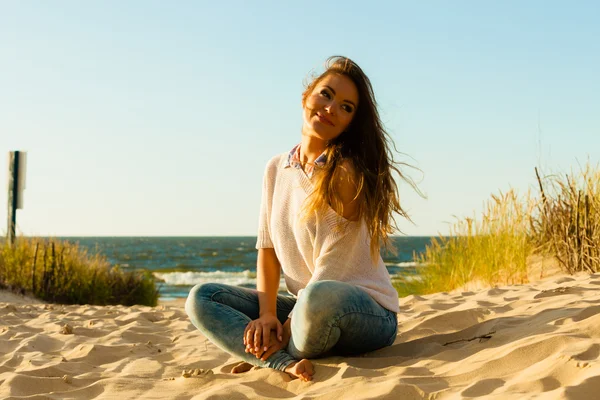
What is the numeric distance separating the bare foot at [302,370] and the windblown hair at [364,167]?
0.50 metres

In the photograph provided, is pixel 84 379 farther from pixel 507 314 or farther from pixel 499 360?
pixel 507 314

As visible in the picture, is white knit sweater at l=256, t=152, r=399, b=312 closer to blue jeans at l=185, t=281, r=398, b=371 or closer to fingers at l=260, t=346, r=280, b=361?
blue jeans at l=185, t=281, r=398, b=371

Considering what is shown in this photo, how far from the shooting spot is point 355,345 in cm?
265

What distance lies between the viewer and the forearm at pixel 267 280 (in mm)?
2699

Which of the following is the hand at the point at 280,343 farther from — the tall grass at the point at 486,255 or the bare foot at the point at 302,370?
the tall grass at the point at 486,255

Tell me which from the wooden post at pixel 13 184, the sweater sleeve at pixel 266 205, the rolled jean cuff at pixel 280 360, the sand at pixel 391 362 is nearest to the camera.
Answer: the sand at pixel 391 362

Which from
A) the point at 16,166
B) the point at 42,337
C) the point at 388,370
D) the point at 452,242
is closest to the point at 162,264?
the point at 16,166

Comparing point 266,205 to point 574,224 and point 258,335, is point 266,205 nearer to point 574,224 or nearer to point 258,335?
point 258,335

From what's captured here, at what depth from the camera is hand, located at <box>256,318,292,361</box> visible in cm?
260

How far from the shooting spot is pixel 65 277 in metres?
7.52

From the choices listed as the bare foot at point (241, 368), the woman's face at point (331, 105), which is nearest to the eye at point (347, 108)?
the woman's face at point (331, 105)

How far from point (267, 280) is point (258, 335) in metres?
0.26

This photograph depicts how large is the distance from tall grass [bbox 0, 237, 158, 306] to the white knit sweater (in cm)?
524

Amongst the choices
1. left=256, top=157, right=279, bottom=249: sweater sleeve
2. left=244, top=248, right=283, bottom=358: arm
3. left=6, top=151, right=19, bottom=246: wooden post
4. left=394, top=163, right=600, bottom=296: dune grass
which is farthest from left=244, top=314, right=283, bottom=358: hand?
left=6, top=151, right=19, bottom=246: wooden post
